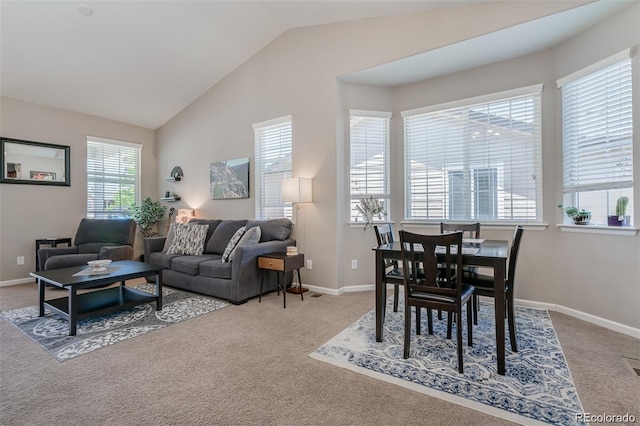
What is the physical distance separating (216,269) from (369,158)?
254 centimetres

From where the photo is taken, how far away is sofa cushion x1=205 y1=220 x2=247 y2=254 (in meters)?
4.48

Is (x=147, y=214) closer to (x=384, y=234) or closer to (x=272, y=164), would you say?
(x=272, y=164)

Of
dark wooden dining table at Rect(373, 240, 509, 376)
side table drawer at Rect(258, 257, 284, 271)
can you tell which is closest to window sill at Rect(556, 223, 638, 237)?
dark wooden dining table at Rect(373, 240, 509, 376)

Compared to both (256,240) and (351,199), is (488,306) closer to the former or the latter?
(351,199)

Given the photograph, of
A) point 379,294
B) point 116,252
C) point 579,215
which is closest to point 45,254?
point 116,252

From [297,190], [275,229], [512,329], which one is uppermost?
[297,190]

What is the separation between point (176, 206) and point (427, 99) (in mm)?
4930

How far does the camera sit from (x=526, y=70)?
11.4ft

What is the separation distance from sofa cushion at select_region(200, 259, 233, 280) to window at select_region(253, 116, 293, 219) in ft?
4.18

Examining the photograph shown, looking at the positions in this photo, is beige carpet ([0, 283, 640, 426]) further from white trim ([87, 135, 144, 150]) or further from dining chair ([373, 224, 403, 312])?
white trim ([87, 135, 144, 150])

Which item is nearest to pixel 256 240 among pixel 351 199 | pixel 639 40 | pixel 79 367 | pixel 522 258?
pixel 351 199

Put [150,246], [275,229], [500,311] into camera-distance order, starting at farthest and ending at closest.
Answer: [150,246]
[275,229]
[500,311]

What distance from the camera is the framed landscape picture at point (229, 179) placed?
502 cm

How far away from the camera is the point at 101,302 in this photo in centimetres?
308
